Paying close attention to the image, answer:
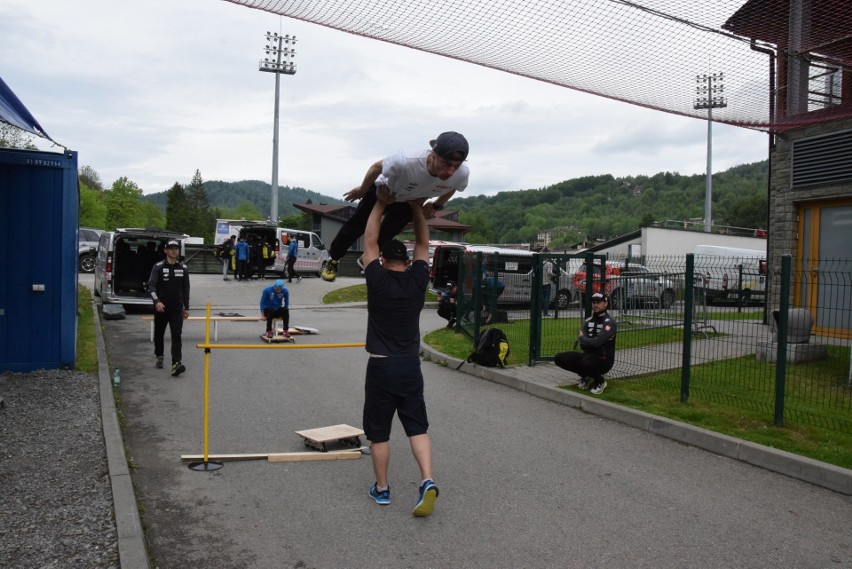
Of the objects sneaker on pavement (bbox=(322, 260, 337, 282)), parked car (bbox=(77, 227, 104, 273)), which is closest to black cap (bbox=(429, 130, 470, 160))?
sneaker on pavement (bbox=(322, 260, 337, 282))

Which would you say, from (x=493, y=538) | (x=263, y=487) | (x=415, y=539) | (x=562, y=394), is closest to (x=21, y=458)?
(x=263, y=487)

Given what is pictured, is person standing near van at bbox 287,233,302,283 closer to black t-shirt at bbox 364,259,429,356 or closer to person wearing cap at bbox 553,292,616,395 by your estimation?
person wearing cap at bbox 553,292,616,395

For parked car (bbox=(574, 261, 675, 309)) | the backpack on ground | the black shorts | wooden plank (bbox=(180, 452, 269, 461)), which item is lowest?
wooden plank (bbox=(180, 452, 269, 461))

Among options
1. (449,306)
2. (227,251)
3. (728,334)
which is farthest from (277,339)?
(227,251)

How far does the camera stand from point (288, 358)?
12.7 meters

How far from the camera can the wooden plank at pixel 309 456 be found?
6.24 m

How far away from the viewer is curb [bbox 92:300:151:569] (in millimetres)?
4004

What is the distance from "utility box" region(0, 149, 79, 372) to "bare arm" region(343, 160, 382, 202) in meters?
5.85

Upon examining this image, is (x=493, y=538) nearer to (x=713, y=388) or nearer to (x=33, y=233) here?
(x=713, y=388)

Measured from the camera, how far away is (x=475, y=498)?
212 inches

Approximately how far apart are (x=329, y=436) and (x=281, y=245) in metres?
24.8

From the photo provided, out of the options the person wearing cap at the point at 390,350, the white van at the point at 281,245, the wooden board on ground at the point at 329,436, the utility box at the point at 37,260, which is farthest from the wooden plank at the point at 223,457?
the white van at the point at 281,245

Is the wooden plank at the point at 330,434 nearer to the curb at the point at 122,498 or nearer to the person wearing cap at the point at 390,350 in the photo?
the person wearing cap at the point at 390,350

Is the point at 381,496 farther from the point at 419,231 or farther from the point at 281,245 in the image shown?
the point at 281,245
